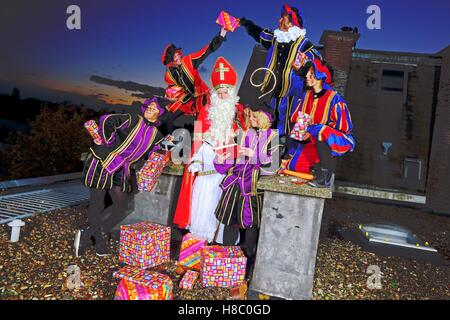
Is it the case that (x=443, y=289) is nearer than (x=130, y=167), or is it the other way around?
(x=443, y=289)

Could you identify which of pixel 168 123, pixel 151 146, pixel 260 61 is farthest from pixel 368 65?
pixel 151 146

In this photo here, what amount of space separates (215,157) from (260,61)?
7139 mm

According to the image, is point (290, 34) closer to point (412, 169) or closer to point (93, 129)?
point (93, 129)

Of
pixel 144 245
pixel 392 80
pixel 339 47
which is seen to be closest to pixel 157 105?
pixel 144 245

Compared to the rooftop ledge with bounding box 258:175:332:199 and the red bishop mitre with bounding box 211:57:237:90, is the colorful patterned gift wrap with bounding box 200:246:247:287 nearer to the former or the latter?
the rooftop ledge with bounding box 258:175:332:199

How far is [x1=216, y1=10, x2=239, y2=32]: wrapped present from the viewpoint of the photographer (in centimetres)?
443

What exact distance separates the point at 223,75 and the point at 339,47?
297 inches

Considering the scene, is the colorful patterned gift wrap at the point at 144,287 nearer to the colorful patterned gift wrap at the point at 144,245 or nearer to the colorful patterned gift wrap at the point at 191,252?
the colorful patterned gift wrap at the point at 144,245

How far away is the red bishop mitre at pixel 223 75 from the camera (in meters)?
4.08

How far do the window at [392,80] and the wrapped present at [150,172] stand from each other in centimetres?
985

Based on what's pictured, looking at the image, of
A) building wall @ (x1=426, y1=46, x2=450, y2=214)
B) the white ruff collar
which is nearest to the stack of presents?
the white ruff collar

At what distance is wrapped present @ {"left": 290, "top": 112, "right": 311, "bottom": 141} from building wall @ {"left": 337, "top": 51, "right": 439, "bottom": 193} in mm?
7084

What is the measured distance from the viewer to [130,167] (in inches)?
166
